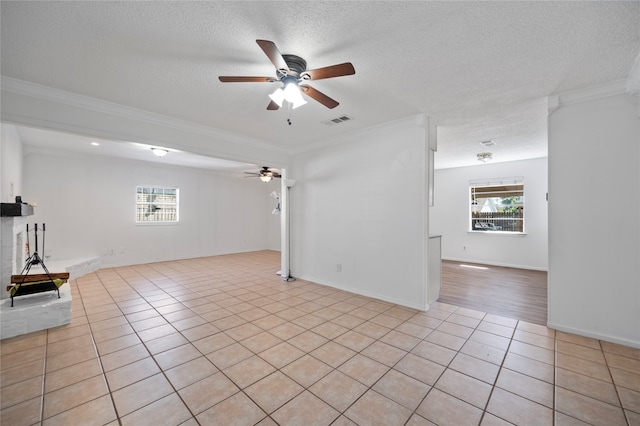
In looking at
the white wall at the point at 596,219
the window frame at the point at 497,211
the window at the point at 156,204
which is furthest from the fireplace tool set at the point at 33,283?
the window frame at the point at 497,211

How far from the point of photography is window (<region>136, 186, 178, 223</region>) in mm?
6914

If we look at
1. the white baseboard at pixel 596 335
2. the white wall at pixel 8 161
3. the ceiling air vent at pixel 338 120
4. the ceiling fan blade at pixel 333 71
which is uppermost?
the ceiling air vent at pixel 338 120

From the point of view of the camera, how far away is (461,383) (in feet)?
6.73

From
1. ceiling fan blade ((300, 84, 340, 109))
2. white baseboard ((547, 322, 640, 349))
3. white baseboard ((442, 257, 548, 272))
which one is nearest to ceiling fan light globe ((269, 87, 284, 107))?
ceiling fan blade ((300, 84, 340, 109))

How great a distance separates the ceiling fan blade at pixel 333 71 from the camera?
6.17ft

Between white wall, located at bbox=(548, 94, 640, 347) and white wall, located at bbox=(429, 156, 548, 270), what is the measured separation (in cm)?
378

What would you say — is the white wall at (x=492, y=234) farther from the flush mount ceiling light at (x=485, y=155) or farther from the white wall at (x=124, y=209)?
the white wall at (x=124, y=209)

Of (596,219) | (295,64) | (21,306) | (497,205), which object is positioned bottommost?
(21,306)

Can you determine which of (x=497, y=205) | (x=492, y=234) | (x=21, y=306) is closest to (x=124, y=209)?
(x=21, y=306)

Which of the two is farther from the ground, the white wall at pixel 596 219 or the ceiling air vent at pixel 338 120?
the ceiling air vent at pixel 338 120

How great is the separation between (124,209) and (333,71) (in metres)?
6.86

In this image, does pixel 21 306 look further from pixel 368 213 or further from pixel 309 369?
pixel 368 213

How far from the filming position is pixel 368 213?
417 cm

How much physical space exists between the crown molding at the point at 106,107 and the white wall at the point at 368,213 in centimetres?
168
